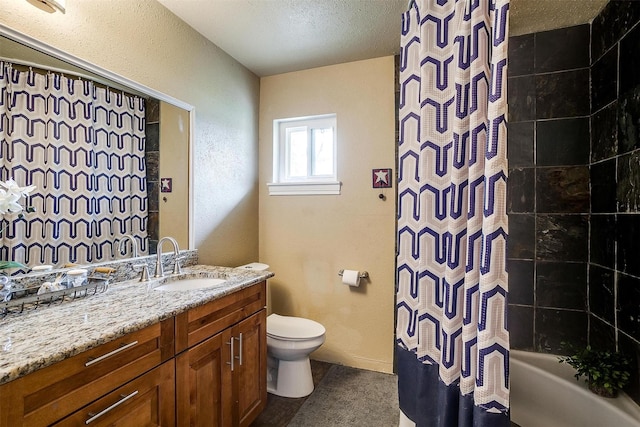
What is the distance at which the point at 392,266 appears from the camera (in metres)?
2.27

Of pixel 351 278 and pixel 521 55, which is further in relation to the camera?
pixel 351 278

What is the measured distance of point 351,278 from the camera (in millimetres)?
2281

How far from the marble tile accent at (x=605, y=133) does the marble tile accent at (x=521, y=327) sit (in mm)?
940

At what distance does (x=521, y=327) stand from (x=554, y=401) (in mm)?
387

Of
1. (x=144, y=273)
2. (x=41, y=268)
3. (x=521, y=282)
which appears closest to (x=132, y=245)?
(x=144, y=273)

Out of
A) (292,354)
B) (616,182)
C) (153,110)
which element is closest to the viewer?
(616,182)

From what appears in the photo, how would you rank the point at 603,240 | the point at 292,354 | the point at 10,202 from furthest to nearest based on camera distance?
the point at 292,354, the point at 603,240, the point at 10,202

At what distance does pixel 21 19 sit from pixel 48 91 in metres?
0.26

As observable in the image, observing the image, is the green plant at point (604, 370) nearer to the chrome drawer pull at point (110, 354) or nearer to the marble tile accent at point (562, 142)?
the marble tile accent at point (562, 142)

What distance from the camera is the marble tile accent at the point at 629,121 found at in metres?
1.33

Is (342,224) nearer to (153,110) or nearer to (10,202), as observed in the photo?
(153,110)

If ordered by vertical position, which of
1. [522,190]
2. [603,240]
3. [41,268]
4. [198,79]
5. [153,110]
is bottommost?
[41,268]

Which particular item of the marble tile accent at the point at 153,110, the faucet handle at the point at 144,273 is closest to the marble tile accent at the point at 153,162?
the marble tile accent at the point at 153,110

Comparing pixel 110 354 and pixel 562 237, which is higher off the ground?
pixel 562 237
